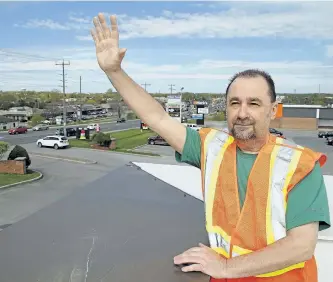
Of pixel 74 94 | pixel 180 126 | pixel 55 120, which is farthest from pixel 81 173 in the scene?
pixel 74 94

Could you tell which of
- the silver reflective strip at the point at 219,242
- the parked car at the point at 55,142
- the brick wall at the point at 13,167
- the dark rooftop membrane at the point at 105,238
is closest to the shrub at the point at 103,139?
the parked car at the point at 55,142

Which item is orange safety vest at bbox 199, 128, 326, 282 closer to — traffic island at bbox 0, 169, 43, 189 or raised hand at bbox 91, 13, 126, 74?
raised hand at bbox 91, 13, 126, 74

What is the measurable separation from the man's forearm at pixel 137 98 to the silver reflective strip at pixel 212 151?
0.27 metres

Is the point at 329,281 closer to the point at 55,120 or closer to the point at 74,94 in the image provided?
the point at 55,120

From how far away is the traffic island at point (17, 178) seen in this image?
15695 mm

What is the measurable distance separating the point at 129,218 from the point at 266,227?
54.2 inches

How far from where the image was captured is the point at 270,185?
4.82ft

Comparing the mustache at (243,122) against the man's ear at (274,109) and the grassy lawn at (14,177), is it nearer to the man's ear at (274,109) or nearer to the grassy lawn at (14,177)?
the man's ear at (274,109)

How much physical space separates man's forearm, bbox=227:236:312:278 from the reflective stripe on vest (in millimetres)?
71

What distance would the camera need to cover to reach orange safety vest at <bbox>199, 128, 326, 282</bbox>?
1.46 metres

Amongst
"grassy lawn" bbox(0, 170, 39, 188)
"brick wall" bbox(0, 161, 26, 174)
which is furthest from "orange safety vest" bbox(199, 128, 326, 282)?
"brick wall" bbox(0, 161, 26, 174)

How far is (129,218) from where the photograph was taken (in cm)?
269

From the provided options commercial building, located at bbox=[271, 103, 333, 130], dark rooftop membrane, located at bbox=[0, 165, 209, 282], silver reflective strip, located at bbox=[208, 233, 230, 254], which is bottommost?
commercial building, located at bbox=[271, 103, 333, 130]

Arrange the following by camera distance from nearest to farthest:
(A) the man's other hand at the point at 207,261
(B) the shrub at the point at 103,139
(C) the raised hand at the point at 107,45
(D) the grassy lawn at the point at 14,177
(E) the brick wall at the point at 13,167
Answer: (A) the man's other hand at the point at 207,261, (C) the raised hand at the point at 107,45, (D) the grassy lawn at the point at 14,177, (E) the brick wall at the point at 13,167, (B) the shrub at the point at 103,139
